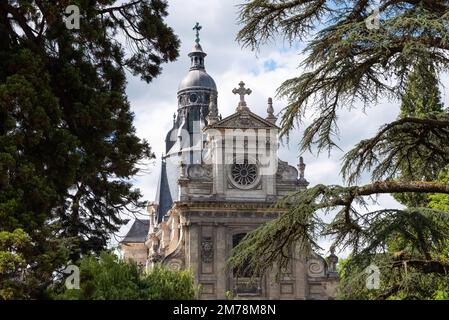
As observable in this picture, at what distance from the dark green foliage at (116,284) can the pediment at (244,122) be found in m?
21.1

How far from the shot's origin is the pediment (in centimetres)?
4162

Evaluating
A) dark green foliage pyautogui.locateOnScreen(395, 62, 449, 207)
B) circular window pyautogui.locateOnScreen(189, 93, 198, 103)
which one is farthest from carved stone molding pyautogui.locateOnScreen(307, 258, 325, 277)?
dark green foliage pyautogui.locateOnScreen(395, 62, 449, 207)

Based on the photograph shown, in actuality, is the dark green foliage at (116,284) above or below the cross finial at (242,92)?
below

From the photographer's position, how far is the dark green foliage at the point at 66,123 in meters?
13.9

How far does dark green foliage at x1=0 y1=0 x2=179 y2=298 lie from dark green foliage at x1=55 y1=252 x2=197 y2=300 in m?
0.54

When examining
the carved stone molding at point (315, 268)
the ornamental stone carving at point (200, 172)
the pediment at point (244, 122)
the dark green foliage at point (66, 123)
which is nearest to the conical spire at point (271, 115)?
the pediment at point (244, 122)

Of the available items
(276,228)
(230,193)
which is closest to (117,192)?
(276,228)

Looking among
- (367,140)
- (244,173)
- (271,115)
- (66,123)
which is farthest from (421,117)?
(271,115)

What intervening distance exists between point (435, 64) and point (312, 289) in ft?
99.4

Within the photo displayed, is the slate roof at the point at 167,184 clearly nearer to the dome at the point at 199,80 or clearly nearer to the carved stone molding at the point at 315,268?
the dome at the point at 199,80

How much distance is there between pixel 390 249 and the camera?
1199 centimetres

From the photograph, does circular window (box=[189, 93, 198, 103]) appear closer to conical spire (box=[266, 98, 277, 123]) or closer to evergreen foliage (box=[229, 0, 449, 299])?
conical spire (box=[266, 98, 277, 123])

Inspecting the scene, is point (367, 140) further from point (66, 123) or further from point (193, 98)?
point (193, 98)
